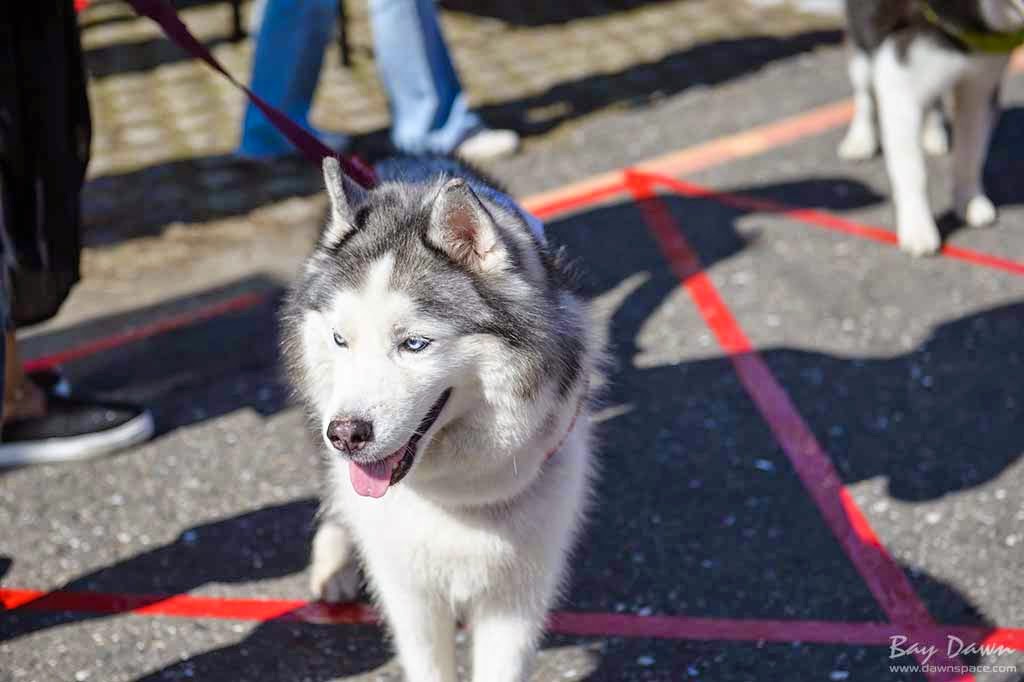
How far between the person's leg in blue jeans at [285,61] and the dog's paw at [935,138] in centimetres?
283

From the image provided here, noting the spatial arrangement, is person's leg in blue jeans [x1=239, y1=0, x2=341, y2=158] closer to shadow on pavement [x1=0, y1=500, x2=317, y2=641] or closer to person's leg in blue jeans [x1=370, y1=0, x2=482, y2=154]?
person's leg in blue jeans [x1=370, y1=0, x2=482, y2=154]

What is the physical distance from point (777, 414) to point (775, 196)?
1681mm

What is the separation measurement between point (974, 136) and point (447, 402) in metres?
3.30

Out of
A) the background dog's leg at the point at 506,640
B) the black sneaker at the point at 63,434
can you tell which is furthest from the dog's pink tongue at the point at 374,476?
the black sneaker at the point at 63,434

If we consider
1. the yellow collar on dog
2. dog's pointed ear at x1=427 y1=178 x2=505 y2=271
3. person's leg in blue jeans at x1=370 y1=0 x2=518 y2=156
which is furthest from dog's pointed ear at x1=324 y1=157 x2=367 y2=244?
person's leg in blue jeans at x1=370 y1=0 x2=518 y2=156

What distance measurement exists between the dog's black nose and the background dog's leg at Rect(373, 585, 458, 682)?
20.9 inches

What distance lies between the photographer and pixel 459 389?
7.61ft

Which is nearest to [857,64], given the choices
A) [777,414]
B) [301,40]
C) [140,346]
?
[777,414]

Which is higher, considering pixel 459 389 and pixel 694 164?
pixel 459 389

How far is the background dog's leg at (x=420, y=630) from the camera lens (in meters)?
2.63

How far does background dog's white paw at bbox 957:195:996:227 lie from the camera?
492 cm

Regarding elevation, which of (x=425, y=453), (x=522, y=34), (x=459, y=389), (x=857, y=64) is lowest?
(x=522, y=34)

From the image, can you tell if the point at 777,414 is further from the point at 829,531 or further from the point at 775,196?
the point at 775,196

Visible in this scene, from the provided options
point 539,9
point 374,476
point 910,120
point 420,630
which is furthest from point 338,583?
point 539,9
